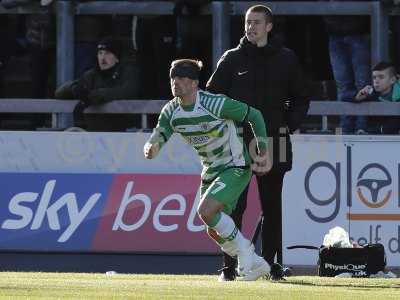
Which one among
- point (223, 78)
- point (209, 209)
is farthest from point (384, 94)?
point (209, 209)

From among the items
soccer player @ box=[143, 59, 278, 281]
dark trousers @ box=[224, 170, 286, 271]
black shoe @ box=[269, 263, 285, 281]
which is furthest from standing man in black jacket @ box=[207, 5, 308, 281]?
soccer player @ box=[143, 59, 278, 281]

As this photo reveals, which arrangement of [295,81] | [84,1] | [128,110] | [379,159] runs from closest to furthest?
[295,81] → [379,159] → [128,110] → [84,1]

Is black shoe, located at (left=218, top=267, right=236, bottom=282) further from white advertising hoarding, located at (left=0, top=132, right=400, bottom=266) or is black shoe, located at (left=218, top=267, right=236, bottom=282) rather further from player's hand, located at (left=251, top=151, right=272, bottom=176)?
white advertising hoarding, located at (left=0, top=132, right=400, bottom=266)

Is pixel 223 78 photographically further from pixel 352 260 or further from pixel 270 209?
pixel 352 260

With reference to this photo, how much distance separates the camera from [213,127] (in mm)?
12156

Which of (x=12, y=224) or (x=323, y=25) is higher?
(x=323, y=25)

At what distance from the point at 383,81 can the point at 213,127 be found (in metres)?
4.54

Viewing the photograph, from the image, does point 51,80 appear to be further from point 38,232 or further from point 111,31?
point 38,232

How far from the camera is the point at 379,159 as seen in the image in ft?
51.2

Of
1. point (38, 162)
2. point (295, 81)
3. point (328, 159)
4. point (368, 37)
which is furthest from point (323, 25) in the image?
point (295, 81)

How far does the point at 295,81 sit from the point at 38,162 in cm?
411

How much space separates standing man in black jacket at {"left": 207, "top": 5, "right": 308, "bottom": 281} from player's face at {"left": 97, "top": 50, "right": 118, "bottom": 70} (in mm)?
3909

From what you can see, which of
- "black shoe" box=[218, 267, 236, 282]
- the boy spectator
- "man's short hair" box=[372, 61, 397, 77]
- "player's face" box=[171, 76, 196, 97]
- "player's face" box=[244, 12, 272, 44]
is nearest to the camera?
"player's face" box=[171, 76, 196, 97]

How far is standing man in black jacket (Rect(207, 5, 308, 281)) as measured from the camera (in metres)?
12.7
